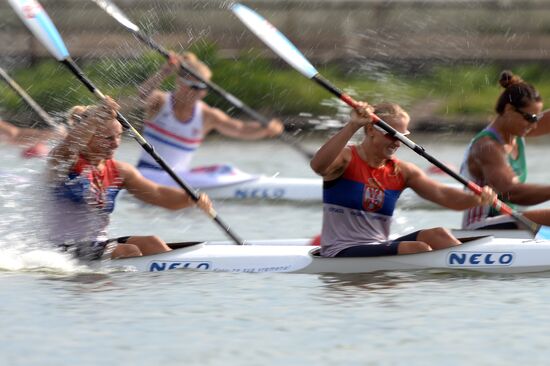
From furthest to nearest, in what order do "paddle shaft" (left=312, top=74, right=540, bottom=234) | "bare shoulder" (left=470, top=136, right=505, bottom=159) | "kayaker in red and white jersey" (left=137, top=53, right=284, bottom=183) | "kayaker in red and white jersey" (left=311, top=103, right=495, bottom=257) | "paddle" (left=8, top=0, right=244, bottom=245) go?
1. "kayaker in red and white jersey" (left=137, top=53, right=284, bottom=183)
2. "bare shoulder" (left=470, top=136, right=505, bottom=159)
3. "paddle" (left=8, top=0, right=244, bottom=245)
4. "paddle shaft" (left=312, top=74, right=540, bottom=234)
5. "kayaker in red and white jersey" (left=311, top=103, right=495, bottom=257)

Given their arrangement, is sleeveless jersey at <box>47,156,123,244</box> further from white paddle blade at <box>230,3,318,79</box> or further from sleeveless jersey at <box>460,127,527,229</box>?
sleeveless jersey at <box>460,127,527,229</box>

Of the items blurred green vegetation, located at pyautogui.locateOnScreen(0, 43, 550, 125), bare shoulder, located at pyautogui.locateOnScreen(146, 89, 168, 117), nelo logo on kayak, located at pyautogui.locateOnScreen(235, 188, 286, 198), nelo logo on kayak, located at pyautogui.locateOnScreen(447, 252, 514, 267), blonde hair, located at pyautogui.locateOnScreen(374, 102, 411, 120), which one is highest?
blurred green vegetation, located at pyautogui.locateOnScreen(0, 43, 550, 125)

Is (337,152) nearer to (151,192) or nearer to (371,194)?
(371,194)

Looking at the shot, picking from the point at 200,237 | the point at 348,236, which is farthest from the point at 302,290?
the point at 200,237

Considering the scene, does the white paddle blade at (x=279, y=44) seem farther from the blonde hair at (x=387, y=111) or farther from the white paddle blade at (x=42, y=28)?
the white paddle blade at (x=42, y=28)

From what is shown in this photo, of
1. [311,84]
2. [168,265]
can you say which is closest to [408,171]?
[168,265]

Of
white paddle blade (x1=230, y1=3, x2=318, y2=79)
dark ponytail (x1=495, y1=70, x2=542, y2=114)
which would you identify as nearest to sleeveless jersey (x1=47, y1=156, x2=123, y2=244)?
white paddle blade (x1=230, y1=3, x2=318, y2=79)

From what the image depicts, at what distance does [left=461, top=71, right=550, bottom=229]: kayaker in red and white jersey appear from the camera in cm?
923

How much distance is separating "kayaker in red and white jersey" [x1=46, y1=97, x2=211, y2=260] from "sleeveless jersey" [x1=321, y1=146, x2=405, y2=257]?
1036 mm

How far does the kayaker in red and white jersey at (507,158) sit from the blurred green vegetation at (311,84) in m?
9.54

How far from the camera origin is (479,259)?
826 centimetres

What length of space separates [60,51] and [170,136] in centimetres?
401

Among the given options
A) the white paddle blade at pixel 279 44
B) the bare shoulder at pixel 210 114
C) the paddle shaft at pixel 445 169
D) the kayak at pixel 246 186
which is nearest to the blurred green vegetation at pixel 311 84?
the bare shoulder at pixel 210 114

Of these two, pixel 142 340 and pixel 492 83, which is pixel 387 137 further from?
pixel 492 83
